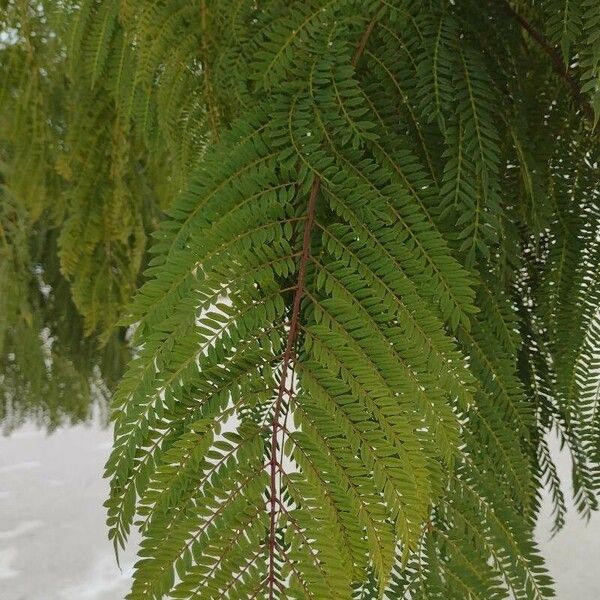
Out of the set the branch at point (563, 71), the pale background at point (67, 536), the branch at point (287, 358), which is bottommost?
the pale background at point (67, 536)

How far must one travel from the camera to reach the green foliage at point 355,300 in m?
0.31

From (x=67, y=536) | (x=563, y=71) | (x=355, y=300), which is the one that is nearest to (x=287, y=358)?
(x=355, y=300)

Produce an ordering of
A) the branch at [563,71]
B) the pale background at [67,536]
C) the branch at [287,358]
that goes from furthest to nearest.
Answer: the pale background at [67,536]
the branch at [563,71]
the branch at [287,358]

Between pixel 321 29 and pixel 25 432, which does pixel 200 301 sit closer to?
pixel 321 29

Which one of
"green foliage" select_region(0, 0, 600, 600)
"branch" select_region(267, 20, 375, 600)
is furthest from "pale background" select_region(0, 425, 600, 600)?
"branch" select_region(267, 20, 375, 600)

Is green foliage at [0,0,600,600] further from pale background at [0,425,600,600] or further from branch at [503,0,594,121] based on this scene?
pale background at [0,425,600,600]

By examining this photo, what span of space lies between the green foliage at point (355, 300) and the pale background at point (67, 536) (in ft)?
2.81

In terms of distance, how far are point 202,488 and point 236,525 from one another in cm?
2

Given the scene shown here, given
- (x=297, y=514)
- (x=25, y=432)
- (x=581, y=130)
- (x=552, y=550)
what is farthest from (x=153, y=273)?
(x=25, y=432)

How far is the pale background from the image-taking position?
1.32m

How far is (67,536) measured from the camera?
161 centimetres

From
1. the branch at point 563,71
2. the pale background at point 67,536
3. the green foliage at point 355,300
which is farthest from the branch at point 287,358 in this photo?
the pale background at point 67,536

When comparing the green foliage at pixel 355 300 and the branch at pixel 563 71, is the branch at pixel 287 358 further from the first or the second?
the branch at pixel 563 71

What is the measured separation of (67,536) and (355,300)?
1.45 metres
